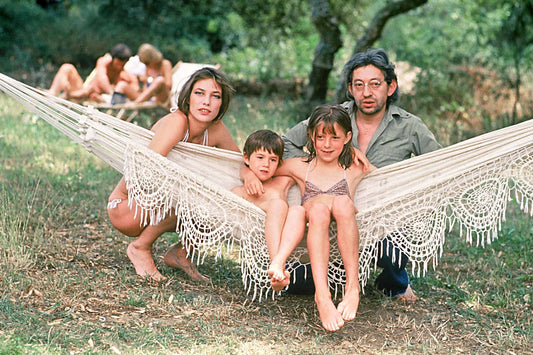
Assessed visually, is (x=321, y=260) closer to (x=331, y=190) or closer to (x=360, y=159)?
(x=331, y=190)

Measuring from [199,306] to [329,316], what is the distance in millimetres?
582

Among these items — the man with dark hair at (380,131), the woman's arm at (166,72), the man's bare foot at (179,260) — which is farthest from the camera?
the woman's arm at (166,72)

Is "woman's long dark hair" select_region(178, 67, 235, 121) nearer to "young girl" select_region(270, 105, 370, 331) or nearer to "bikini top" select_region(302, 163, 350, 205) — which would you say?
"young girl" select_region(270, 105, 370, 331)

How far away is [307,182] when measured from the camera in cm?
271

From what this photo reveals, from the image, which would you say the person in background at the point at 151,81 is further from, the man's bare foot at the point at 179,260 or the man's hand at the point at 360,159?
the man's hand at the point at 360,159

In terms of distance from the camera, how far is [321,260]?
2.36 meters

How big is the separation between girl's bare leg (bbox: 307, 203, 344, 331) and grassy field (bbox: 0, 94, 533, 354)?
0.37 ft

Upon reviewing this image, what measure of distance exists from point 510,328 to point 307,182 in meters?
1.03

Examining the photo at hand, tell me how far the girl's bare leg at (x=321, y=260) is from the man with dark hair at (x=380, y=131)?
1.49 ft

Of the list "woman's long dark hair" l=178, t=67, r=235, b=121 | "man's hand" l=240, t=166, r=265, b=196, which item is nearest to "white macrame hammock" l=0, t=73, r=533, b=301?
"man's hand" l=240, t=166, r=265, b=196

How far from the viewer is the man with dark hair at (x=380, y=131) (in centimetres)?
283

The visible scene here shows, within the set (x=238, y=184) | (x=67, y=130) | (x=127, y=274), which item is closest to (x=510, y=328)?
(x=238, y=184)

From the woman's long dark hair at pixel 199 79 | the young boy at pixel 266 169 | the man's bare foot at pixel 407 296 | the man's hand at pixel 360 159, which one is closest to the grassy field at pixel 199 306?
the man's bare foot at pixel 407 296

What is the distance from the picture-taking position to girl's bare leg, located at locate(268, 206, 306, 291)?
2.31 meters
